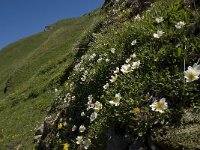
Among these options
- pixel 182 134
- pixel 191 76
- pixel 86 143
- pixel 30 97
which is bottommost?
pixel 30 97

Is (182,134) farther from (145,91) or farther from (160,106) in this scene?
(145,91)

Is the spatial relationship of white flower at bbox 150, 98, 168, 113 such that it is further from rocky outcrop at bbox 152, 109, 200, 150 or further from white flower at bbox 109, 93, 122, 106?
white flower at bbox 109, 93, 122, 106

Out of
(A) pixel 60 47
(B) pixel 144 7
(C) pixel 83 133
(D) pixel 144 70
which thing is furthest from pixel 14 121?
(A) pixel 60 47

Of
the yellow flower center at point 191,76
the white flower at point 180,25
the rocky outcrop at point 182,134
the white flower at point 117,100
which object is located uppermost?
the white flower at point 180,25

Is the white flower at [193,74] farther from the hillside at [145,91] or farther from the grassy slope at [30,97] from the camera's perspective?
the grassy slope at [30,97]

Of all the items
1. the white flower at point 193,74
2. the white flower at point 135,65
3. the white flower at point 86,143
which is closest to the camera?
the white flower at point 193,74

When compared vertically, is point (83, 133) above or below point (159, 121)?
below

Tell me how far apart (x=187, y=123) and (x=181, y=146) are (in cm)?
42

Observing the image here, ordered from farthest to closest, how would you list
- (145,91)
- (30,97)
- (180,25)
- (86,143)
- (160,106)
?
1. (30,97)
2. (86,143)
3. (180,25)
4. (145,91)
5. (160,106)

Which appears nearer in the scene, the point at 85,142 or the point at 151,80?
the point at 151,80

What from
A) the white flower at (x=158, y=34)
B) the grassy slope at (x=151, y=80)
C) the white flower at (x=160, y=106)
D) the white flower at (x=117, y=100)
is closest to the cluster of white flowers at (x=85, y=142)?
the grassy slope at (x=151, y=80)

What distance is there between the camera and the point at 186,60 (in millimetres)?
6375

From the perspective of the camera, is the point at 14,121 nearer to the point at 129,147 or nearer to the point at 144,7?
the point at 144,7

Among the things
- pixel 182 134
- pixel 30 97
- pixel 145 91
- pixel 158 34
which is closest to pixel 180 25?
pixel 158 34
